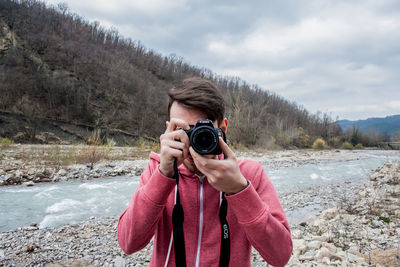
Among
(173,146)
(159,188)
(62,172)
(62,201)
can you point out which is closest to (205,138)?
(173,146)

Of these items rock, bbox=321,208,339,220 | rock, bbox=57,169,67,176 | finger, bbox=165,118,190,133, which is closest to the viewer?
finger, bbox=165,118,190,133

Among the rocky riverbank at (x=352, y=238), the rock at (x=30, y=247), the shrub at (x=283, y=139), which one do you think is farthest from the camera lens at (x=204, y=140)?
the shrub at (x=283, y=139)

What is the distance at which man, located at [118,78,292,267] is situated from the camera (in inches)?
39.2

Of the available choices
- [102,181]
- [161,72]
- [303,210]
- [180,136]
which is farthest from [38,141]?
[161,72]

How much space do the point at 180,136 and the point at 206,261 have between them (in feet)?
1.88

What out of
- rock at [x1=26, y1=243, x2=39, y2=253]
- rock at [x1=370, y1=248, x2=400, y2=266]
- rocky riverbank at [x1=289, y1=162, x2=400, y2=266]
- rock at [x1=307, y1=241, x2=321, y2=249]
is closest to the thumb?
rocky riverbank at [x1=289, y1=162, x2=400, y2=266]

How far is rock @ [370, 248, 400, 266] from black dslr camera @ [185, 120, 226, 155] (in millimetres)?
2562

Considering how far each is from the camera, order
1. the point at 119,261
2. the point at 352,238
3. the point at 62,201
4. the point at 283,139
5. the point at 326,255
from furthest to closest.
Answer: the point at 283,139
the point at 62,201
the point at 352,238
the point at 119,261
the point at 326,255

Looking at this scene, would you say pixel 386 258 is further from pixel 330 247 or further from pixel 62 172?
pixel 62 172

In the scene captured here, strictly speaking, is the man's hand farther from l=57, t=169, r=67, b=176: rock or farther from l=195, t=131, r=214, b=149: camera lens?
l=57, t=169, r=67, b=176: rock

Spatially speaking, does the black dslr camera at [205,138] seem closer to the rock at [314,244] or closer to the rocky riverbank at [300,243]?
the rocky riverbank at [300,243]

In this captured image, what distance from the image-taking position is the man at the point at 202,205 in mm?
996

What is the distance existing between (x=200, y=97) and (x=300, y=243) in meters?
2.82

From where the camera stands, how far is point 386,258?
2506 millimetres
